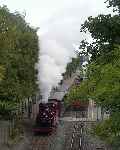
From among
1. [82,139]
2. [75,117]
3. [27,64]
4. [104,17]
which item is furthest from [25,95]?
[104,17]

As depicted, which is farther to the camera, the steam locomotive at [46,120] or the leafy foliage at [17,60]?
the steam locomotive at [46,120]

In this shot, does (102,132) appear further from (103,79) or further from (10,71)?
(10,71)

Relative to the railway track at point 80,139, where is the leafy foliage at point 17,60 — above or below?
above

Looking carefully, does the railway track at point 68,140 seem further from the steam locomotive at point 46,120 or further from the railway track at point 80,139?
the steam locomotive at point 46,120

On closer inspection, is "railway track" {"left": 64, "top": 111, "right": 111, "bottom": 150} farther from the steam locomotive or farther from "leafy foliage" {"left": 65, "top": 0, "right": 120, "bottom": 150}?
"leafy foliage" {"left": 65, "top": 0, "right": 120, "bottom": 150}

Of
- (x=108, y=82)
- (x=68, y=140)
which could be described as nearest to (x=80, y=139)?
(x=68, y=140)

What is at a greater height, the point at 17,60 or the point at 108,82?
the point at 17,60

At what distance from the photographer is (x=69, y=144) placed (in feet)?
149

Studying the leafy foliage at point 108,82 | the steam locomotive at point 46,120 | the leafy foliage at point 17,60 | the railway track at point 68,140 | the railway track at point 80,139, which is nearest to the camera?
the leafy foliage at point 108,82

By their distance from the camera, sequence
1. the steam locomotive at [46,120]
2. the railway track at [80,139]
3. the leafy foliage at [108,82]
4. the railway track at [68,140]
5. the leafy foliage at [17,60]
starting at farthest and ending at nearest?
the steam locomotive at [46,120], the leafy foliage at [17,60], the railway track at [68,140], the railway track at [80,139], the leafy foliage at [108,82]

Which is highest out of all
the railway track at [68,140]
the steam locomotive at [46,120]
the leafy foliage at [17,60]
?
the leafy foliage at [17,60]

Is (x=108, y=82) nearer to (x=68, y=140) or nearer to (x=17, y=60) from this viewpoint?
(x=68, y=140)


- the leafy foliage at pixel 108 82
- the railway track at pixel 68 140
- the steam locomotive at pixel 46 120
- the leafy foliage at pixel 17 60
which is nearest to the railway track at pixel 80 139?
the railway track at pixel 68 140

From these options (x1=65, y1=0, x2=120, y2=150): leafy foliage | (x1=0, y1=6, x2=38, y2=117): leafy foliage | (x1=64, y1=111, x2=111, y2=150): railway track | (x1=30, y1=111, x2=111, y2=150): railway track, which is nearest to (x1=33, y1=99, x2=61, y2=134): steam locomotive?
(x1=30, y1=111, x2=111, y2=150): railway track
